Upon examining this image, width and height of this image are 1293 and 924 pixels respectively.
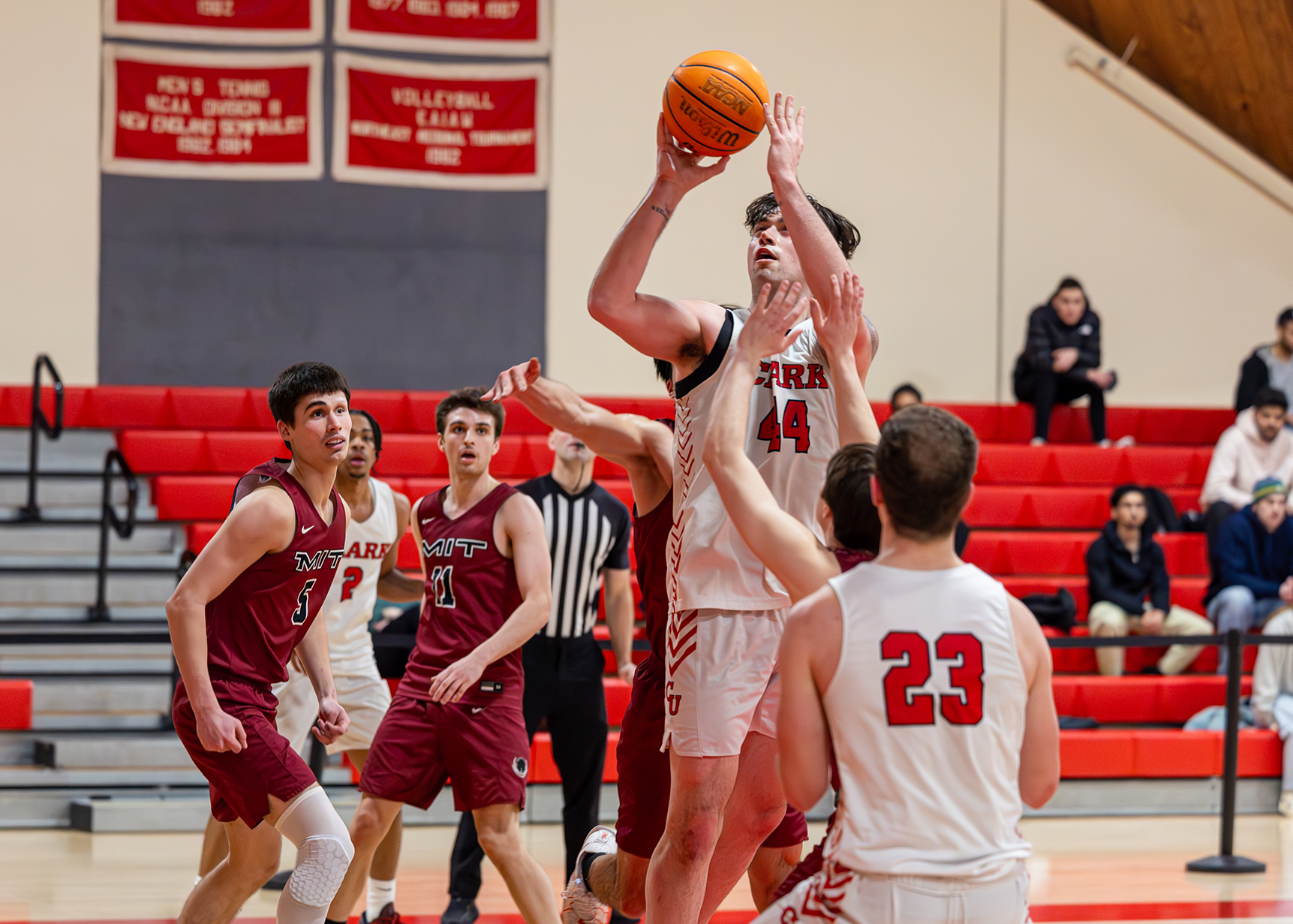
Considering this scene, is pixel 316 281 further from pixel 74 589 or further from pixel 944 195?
pixel 944 195

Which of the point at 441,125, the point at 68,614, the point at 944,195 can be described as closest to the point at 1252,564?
the point at 944,195

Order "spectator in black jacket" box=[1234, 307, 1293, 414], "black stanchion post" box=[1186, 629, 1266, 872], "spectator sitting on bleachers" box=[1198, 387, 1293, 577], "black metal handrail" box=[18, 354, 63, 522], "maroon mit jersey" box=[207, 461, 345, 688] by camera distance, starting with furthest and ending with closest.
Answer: "spectator in black jacket" box=[1234, 307, 1293, 414], "spectator sitting on bleachers" box=[1198, 387, 1293, 577], "black metal handrail" box=[18, 354, 63, 522], "black stanchion post" box=[1186, 629, 1266, 872], "maroon mit jersey" box=[207, 461, 345, 688]

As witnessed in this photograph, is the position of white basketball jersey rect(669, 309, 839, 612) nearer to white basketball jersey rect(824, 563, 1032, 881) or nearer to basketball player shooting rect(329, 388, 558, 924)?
white basketball jersey rect(824, 563, 1032, 881)

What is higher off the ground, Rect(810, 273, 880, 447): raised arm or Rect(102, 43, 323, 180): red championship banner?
Rect(102, 43, 323, 180): red championship banner

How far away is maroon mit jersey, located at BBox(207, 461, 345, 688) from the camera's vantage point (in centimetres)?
371

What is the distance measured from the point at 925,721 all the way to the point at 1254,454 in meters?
8.31

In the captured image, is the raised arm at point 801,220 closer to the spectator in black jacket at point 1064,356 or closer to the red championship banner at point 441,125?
the spectator in black jacket at point 1064,356

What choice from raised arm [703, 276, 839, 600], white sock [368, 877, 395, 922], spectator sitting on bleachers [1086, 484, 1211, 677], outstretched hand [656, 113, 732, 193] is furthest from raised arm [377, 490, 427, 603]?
spectator sitting on bleachers [1086, 484, 1211, 677]

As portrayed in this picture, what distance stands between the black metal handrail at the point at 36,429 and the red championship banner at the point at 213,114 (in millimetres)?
2310

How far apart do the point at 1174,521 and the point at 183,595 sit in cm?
787

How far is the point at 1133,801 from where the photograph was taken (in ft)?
25.3

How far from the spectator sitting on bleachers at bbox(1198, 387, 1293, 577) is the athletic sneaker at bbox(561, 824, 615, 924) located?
22.2ft

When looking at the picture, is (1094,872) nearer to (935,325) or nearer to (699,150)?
(699,150)

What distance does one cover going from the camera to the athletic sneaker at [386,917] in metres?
4.98
